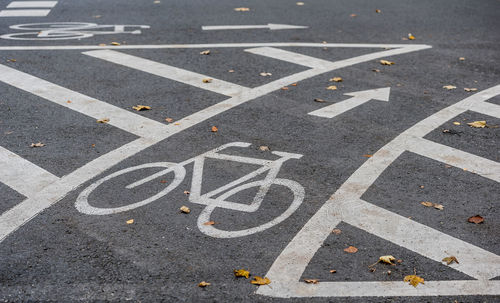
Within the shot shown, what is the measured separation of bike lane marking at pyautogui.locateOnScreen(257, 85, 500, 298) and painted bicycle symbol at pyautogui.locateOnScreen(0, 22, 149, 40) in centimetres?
728

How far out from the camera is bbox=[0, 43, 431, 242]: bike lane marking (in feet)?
18.4

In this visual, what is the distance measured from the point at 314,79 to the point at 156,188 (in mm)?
4273

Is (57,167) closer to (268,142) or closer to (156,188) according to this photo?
(156,188)

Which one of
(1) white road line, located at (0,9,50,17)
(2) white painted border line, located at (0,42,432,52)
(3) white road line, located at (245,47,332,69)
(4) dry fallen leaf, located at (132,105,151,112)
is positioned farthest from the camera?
(1) white road line, located at (0,9,50,17)

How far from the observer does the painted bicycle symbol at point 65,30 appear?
11766 millimetres

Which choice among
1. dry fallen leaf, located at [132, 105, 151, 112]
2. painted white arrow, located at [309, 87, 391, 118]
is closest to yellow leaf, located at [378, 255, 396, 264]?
painted white arrow, located at [309, 87, 391, 118]

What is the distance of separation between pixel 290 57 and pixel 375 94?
2241mm

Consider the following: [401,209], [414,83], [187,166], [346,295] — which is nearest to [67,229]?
[187,166]

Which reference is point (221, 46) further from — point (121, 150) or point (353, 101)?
point (121, 150)

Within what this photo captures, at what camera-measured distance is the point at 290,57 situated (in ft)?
35.0

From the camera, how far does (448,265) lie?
4.90 metres

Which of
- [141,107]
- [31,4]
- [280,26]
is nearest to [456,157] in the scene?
[141,107]

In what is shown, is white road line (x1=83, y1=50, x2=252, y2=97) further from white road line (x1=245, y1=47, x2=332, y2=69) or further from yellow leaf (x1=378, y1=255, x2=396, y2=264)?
yellow leaf (x1=378, y1=255, x2=396, y2=264)

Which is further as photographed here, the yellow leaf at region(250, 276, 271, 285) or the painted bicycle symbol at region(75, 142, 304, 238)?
the painted bicycle symbol at region(75, 142, 304, 238)
